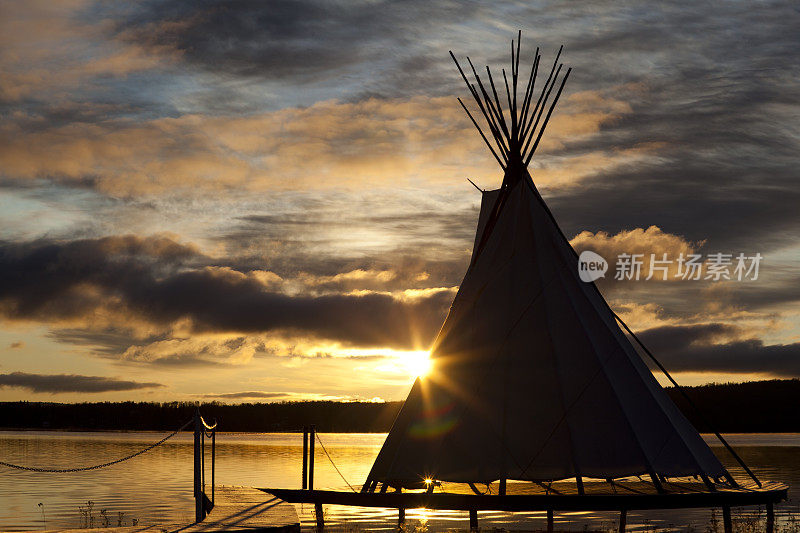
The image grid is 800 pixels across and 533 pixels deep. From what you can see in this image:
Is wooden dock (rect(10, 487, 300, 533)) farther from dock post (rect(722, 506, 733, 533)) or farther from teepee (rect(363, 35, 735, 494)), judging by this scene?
dock post (rect(722, 506, 733, 533))

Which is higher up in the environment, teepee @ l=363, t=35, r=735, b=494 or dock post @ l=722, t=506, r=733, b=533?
teepee @ l=363, t=35, r=735, b=494

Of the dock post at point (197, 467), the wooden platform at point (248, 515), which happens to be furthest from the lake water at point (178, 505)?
the dock post at point (197, 467)

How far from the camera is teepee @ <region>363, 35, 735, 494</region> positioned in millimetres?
14719

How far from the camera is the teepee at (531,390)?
48.3 feet

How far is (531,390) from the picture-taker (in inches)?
605

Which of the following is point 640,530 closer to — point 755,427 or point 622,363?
point 622,363

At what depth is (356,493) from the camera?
626 inches

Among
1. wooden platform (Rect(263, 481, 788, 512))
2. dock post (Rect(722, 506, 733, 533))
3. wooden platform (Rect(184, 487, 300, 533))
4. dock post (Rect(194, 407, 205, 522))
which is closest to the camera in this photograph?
wooden platform (Rect(184, 487, 300, 533))

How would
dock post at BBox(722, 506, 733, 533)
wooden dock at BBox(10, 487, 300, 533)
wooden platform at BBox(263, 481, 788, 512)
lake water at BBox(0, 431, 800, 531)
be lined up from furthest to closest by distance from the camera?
lake water at BBox(0, 431, 800, 531) < dock post at BBox(722, 506, 733, 533) < wooden platform at BBox(263, 481, 788, 512) < wooden dock at BBox(10, 487, 300, 533)

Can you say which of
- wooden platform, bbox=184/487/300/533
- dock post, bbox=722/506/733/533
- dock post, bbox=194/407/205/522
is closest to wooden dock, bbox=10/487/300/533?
wooden platform, bbox=184/487/300/533

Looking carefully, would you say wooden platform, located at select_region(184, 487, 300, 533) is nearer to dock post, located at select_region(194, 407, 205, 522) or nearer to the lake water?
dock post, located at select_region(194, 407, 205, 522)

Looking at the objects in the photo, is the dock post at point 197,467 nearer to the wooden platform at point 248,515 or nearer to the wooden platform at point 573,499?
the wooden platform at point 248,515

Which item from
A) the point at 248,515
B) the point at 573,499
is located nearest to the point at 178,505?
the point at 248,515

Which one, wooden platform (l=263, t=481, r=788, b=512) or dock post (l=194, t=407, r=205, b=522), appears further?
wooden platform (l=263, t=481, r=788, b=512)
